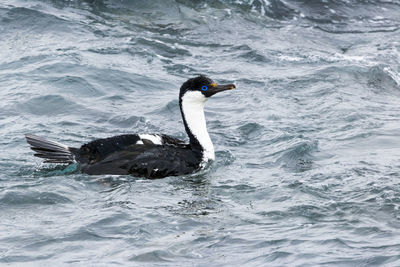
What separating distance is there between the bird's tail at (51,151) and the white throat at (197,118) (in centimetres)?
151

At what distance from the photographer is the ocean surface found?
23.5ft

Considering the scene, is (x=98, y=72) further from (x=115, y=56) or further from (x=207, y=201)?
(x=207, y=201)

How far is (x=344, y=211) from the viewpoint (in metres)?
7.83

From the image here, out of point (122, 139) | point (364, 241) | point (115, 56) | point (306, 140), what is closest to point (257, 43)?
point (115, 56)

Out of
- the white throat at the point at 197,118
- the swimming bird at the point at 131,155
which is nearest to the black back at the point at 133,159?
the swimming bird at the point at 131,155

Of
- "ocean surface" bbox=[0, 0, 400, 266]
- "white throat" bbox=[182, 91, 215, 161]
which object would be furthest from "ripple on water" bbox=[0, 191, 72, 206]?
"white throat" bbox=[182, 91, 215, 161]

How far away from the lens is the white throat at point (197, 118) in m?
9.76

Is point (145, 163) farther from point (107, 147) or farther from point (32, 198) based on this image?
point (32, 198)

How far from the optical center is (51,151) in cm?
921

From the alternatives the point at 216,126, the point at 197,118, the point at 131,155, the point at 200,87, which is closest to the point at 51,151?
the point at 131,155

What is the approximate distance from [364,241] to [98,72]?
7185 mm

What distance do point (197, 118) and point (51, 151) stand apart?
71.2 inches

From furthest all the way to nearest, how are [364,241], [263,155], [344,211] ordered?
[263,155]
[344,211]
[364,241]

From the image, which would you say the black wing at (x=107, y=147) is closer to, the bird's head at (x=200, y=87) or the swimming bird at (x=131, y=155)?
the swimming bird at (x=131, y=155)
